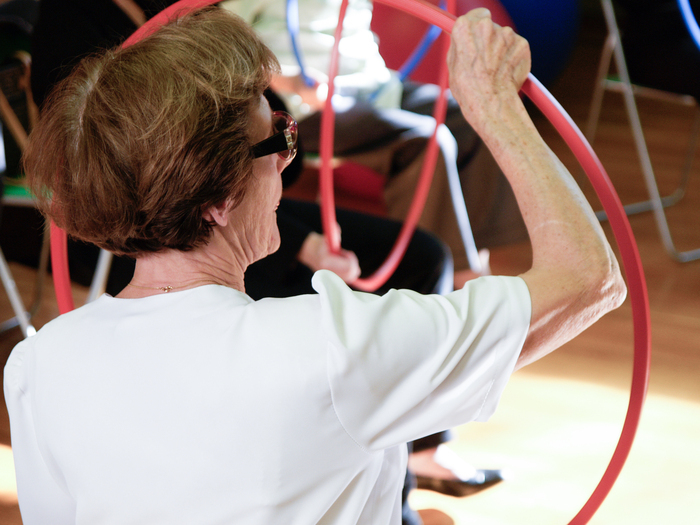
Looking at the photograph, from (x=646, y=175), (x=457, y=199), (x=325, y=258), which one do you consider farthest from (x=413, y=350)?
(x=646, y=175)

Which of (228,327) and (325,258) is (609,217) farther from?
(325,258)

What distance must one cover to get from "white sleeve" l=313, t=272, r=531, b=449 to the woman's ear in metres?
0.18

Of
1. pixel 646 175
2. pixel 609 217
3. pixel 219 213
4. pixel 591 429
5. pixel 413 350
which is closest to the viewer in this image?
pixel 413 350

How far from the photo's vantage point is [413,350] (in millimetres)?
813

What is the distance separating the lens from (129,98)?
875 mm

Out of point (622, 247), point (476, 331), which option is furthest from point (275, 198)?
point (622, 247)

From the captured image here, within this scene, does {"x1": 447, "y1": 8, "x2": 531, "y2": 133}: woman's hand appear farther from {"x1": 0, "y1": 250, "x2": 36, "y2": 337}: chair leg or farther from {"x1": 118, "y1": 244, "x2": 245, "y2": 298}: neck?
{"x1": 0, "y1": 250, "x2": 36, "y2": 337}: chair leg

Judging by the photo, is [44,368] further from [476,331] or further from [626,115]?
[626,115]

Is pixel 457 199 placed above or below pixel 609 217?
below

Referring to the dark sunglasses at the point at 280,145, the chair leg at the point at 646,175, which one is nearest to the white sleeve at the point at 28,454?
the dark sunglasses at the point at 280,145

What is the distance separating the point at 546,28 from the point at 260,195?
3.16m

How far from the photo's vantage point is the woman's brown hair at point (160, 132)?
87 centimetres

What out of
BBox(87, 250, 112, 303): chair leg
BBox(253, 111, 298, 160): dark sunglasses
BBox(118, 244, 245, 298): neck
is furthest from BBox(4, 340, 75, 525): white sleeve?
BBox(87, 250, 112, 303): chair leg

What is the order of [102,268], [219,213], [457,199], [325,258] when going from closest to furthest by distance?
[219,213]
[102,268]
[325,258]
[457,199]
